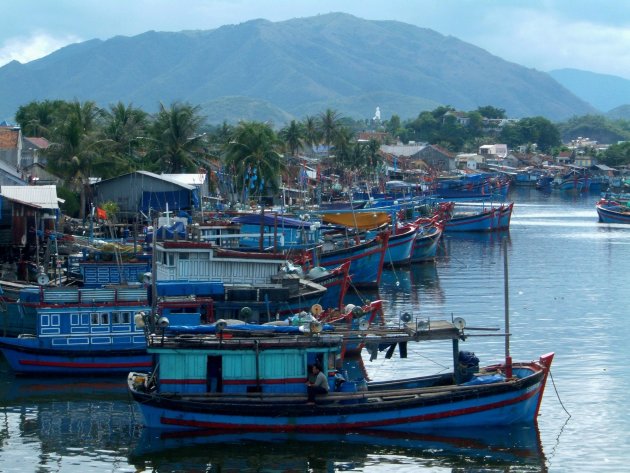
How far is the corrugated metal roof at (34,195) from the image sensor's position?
4334cm

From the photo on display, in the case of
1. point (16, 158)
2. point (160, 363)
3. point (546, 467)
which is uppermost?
point (16, 158)

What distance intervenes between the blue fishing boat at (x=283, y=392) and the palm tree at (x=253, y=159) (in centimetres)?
4470

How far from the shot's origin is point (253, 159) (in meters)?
71.1

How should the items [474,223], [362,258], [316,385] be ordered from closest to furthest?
[316,385] → [362,258] → [474,223]

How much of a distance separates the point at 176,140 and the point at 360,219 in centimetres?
1579

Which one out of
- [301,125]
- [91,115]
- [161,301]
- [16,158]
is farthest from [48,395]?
[301,125]

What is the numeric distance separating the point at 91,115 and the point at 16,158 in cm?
686

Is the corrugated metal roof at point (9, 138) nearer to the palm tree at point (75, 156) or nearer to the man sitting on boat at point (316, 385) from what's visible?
the palm tree at point (75, 156)

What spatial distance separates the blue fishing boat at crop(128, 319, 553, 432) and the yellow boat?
31.0 metres

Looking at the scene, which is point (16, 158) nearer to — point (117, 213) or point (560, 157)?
point (117, 213)

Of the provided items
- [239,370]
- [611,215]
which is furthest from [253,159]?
[239,370]

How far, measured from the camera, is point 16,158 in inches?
2418

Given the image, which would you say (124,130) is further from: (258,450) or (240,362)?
(258,450)

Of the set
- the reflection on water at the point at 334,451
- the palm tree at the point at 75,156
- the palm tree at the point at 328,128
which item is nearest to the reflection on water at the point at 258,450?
the reflection on water at the point at 334,451
